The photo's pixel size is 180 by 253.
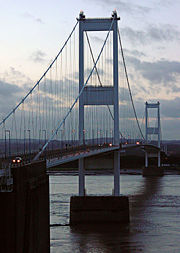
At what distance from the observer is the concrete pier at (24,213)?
12.4 metres

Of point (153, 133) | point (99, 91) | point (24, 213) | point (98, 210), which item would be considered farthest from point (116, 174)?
point (153, 133)

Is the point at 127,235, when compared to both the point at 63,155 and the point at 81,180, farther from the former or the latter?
the point at 81,180

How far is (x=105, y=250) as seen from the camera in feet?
67.3

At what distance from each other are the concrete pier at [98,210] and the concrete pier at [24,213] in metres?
10.4

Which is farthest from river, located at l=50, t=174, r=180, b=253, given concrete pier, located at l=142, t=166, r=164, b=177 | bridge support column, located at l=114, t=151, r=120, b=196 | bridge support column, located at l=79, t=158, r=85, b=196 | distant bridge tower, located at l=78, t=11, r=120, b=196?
concrete pier, located at l=142, t=166, r=164, b=177

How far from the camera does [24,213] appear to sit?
13.1 m

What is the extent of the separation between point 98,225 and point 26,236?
1275 centimetres

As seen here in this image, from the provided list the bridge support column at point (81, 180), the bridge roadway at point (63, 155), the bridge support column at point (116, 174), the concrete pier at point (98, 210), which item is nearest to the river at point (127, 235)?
the concrete pier at point (98, 210)

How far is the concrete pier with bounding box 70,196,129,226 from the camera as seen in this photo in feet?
85.6

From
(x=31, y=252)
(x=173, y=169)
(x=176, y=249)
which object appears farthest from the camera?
(x=173, y=169)

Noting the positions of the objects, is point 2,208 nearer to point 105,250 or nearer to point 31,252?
point 31,252

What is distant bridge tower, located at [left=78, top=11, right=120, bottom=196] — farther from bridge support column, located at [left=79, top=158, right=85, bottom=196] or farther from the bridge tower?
the bridge tower

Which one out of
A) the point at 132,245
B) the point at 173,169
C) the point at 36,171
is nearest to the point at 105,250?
the point at 132,245

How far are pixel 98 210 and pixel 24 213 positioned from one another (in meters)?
13.5
